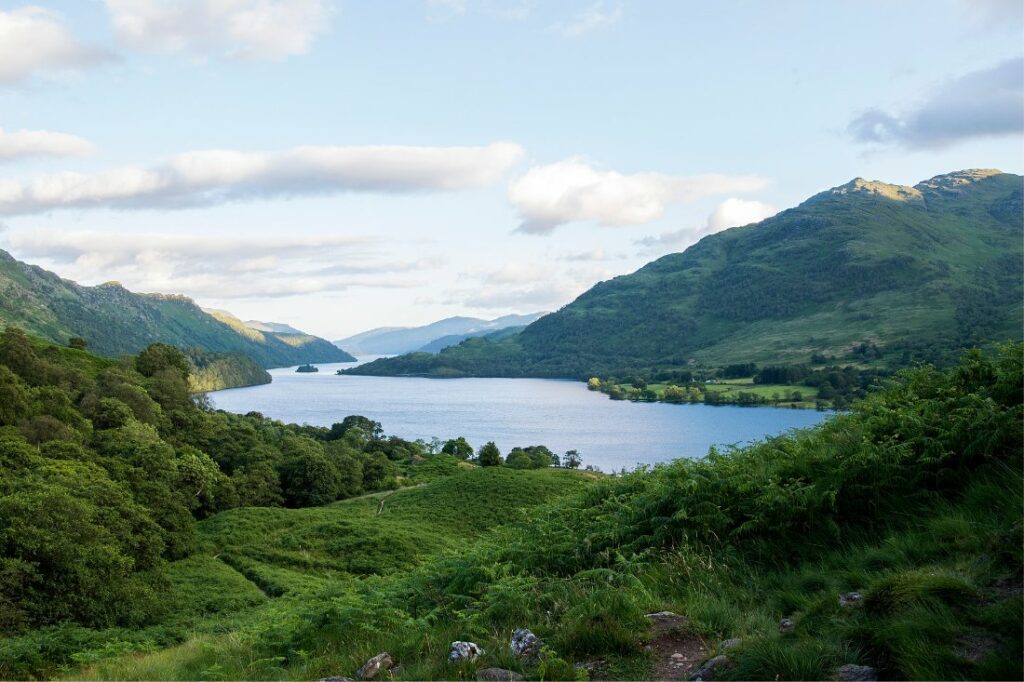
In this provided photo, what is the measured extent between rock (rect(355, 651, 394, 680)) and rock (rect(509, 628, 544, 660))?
71.8 inches

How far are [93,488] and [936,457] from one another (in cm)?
4677

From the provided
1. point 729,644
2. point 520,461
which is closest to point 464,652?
point 729,644

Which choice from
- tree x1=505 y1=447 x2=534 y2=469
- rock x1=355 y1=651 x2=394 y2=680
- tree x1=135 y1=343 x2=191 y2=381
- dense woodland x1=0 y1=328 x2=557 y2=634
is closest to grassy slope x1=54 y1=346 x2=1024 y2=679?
rock x1=355 y1=651 x2=394 y2=680

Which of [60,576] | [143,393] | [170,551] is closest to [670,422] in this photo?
[143,393]

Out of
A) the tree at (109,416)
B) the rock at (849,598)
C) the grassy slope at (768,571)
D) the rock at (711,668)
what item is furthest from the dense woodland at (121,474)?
the rock at (849,598)

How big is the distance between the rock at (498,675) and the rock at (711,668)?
187cm

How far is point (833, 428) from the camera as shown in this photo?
39.1 feet

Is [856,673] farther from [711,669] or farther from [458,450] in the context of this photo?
[458,450]

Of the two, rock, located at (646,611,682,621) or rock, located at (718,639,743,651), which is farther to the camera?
rock, located at (646,611,682,621)

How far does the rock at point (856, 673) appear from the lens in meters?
5.94

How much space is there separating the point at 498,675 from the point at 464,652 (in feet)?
2.46

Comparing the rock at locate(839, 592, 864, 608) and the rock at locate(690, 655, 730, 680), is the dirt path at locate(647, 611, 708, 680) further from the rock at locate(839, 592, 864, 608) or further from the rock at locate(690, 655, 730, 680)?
the rock at locate(839, 592, 864, 608)

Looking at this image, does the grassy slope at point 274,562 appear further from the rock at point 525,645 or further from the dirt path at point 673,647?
the dirt path at point 673,647

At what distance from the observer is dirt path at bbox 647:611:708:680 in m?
6.91
